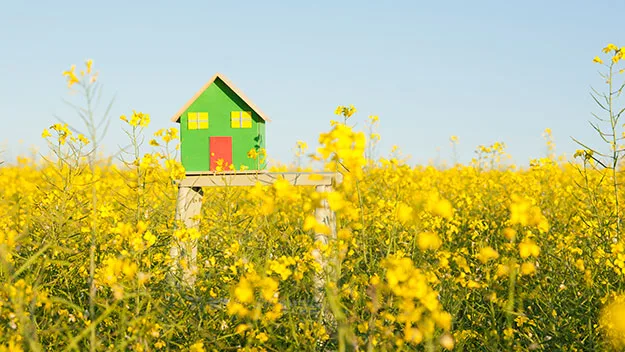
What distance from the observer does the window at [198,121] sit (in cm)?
423

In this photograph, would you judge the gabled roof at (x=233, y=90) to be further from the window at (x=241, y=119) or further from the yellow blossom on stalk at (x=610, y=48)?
the yellow blossom on stalk at (x=610, y=48)

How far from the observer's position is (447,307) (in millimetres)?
2664

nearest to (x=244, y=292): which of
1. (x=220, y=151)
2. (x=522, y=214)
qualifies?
(x=522, y=214)

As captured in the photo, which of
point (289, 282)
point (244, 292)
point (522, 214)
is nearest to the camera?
point (244, 292)

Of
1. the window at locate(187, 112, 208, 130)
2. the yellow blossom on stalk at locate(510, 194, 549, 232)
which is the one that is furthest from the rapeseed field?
the window at locate(187, 112, 208, 130)

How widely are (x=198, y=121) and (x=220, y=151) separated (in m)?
0.25

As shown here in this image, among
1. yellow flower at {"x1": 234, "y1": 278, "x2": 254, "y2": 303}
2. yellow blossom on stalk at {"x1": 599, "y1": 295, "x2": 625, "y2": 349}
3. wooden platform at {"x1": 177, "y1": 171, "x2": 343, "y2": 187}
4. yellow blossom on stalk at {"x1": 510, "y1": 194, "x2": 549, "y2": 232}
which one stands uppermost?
wooden platform at {"x1": 177, "y1": 171, "x2": 343, "y2": 187}

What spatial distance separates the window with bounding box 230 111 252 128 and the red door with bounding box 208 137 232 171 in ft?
0.34

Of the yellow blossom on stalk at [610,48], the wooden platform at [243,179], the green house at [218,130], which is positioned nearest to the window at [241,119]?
the green house at [218,130]

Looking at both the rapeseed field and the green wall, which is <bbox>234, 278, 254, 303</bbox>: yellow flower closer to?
the rapeseed field

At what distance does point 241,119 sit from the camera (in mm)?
4215

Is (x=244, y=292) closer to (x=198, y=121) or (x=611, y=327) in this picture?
(x=611, y=327)

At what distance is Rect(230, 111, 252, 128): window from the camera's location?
4207 mm

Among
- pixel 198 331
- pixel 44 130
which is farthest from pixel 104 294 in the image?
pixel 44 130
